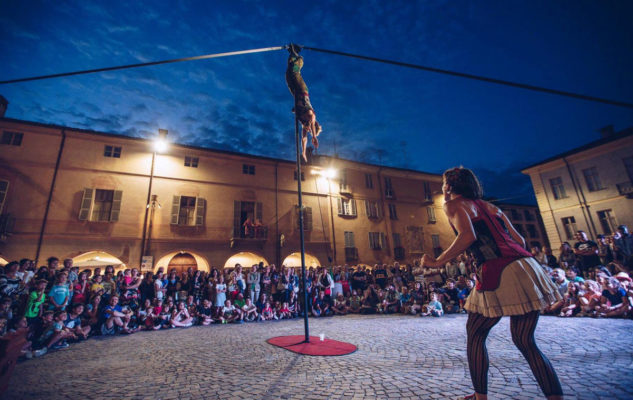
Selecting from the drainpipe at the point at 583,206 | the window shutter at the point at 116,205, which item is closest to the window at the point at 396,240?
the drainpipe at the point at 583,206

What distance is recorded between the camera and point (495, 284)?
7.22 ft

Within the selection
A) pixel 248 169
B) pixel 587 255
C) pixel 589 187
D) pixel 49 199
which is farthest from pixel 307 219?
pixel 589 187

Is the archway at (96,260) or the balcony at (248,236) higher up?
the balcony at (248,236)

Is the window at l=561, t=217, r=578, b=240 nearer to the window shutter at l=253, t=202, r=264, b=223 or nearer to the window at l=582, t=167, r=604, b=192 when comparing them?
the window at l=582, t=167, r=604, b=192

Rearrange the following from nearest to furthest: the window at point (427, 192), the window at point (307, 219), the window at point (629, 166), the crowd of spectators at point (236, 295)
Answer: the crowd of spectators at point (236, 295) → the window at point (629, 166) → the window at point (307, 219) → the window at point (427, 192)

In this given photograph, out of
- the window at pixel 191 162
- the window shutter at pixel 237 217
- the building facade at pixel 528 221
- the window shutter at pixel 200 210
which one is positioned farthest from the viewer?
the building facade at pixel 528 221

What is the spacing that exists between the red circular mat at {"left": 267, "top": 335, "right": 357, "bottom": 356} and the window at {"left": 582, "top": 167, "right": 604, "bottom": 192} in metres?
27.3

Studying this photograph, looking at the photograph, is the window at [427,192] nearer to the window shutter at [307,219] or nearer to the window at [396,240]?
the window at [396,240]

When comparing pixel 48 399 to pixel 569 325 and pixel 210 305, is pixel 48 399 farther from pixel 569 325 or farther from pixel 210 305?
pixel 569 325

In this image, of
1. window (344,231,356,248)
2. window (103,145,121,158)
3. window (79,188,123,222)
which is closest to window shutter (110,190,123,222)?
window (79,188,123,222)

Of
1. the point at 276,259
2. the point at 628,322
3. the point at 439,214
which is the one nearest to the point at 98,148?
the point at 276,259

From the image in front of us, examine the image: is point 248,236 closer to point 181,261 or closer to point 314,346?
point 181,261

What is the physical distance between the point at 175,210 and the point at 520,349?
18.4 meters

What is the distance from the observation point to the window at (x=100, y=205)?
15570 millimetres
